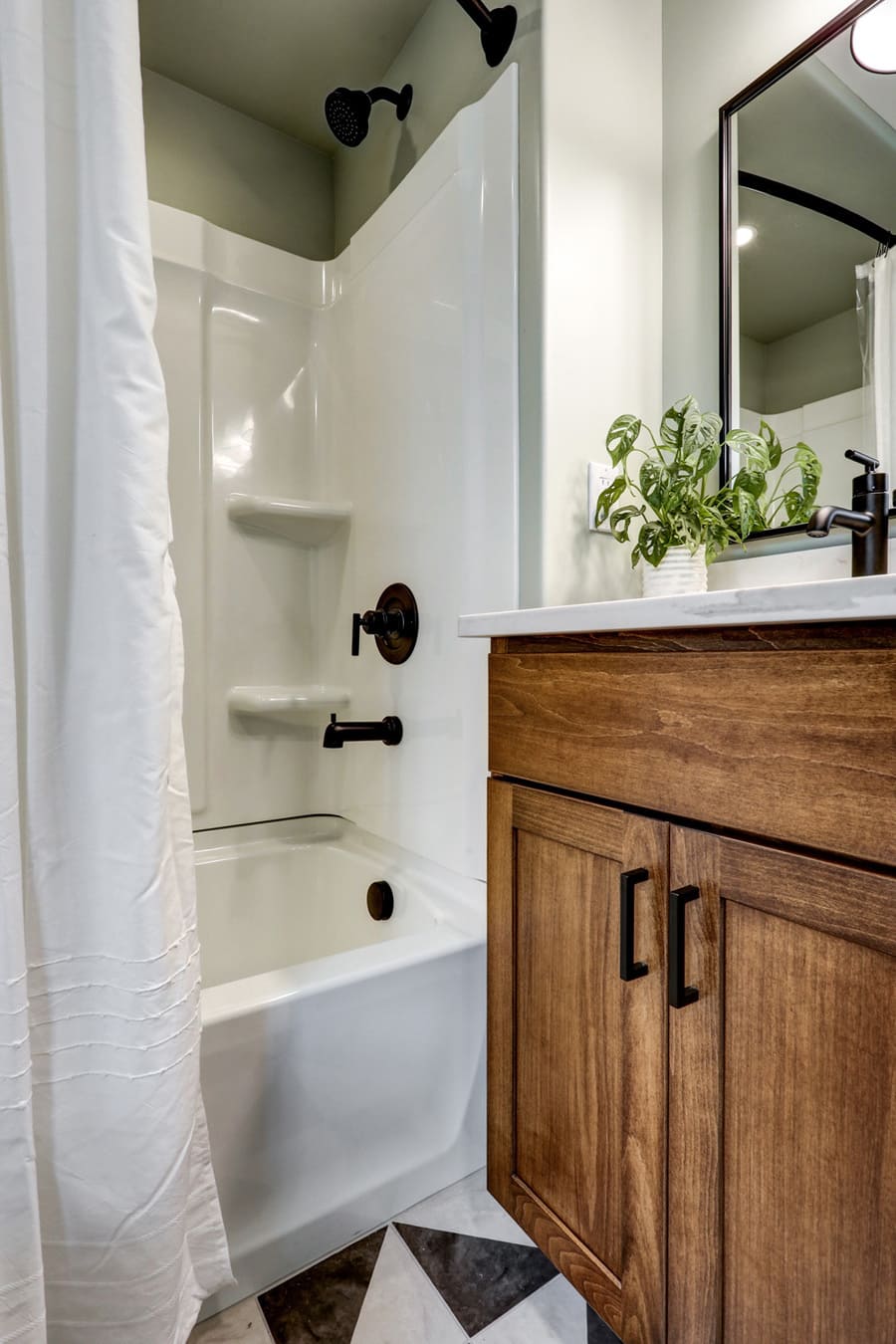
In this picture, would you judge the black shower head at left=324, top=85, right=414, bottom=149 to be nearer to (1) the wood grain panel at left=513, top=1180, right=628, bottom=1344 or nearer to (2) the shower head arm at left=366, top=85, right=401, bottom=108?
(2) the shower head arm at left=366, top=85, right=401, bottom=108

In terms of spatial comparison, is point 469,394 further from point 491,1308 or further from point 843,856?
point 491,1308

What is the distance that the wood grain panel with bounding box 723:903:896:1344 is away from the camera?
0.51 metres

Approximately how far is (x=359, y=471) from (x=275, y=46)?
37.2 inches

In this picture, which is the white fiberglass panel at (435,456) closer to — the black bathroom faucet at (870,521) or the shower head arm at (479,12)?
the shower head arm at (479,12)

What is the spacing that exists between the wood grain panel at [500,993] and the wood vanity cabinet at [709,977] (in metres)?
0.01

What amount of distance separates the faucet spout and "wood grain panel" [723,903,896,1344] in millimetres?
411

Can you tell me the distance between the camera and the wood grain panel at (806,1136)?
51 cm

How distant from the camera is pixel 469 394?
1208 mm

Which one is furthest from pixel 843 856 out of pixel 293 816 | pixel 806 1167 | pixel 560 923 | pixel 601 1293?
pixel 293 816

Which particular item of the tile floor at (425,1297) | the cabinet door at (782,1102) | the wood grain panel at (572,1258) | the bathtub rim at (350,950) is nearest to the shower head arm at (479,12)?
the cabinet door at (782,1102)

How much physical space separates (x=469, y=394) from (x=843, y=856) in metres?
0.96

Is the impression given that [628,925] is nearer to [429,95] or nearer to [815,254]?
[815,254]

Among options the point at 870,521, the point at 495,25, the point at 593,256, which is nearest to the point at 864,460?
the point at 870,521

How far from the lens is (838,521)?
31.2 inches
